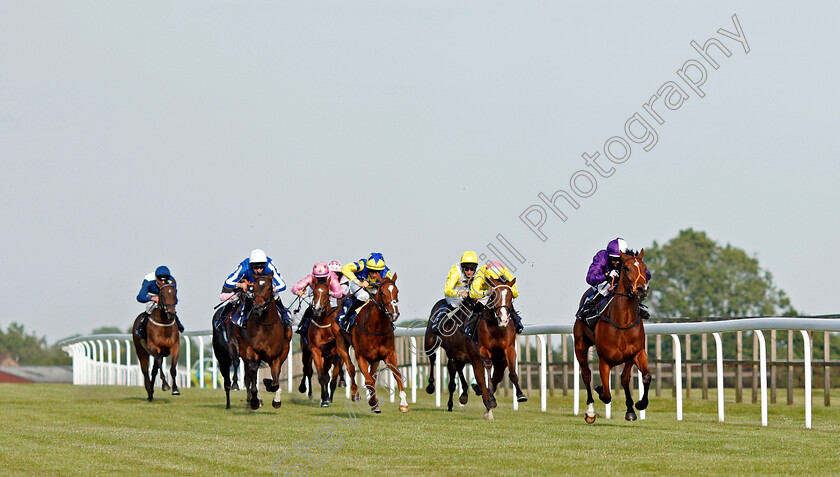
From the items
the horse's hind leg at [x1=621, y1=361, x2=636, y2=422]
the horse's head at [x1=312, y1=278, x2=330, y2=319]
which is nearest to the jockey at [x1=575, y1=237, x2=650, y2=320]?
the horse's hind leg at [x1=621, y1=361, x2=636, y2=422]

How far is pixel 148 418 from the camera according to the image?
14086mm

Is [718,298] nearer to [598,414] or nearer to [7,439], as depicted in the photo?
[598,414]

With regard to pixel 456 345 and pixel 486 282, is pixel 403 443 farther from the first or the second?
pixel 456 345

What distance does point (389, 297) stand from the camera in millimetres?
14188

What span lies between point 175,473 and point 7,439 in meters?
3.35

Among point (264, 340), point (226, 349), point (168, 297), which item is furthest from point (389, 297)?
point (168, 297)

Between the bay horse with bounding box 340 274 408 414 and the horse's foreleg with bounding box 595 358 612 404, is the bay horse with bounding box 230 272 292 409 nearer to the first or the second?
the bay horse with bounding box 340 274 408 414

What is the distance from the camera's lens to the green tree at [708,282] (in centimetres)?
7006

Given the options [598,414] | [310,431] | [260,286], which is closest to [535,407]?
[598,414]

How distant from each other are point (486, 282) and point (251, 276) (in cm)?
321

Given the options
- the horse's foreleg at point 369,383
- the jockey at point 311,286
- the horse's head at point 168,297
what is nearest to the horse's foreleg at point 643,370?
the horse's foreleg at point 369,383

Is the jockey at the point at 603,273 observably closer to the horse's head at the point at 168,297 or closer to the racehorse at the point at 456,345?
the racehorse at the point at 456,345

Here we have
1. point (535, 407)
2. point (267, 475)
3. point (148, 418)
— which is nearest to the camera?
point (267, 475)

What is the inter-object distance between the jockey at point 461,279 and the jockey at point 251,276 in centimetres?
208
